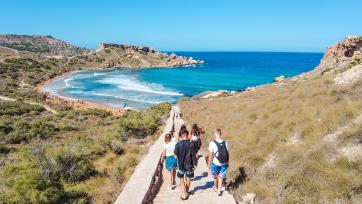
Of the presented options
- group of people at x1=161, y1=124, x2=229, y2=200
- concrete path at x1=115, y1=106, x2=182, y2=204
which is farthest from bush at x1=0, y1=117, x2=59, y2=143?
group of people at x1=161, y1=124, x2=229, y2=200

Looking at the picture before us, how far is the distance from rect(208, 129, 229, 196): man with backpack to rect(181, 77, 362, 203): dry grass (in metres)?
0.74

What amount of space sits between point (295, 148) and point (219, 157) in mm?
3016

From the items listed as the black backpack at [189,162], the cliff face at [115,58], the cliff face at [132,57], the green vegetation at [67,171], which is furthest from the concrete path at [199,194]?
the cliff face at [132,57]

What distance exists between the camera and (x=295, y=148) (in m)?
10.6

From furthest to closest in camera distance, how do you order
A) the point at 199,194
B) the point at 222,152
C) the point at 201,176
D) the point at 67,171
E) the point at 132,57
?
the point at 132,57 < the point at 67,171 < the point at 201,176 < the point at 199,194 < the point at 222,152

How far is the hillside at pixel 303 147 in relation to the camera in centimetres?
808

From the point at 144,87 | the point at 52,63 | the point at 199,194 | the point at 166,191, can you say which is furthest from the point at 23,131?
the point at 52,63

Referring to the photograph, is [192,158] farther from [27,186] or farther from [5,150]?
[5,150]

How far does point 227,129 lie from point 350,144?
7.61 metres

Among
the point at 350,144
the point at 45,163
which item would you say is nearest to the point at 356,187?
the point at 350,144

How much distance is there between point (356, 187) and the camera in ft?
24.8

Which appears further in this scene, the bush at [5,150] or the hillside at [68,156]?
the bush at [5,150]

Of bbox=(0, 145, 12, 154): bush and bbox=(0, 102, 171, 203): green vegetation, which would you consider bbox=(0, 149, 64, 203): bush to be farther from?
bbox=(0, 145, 12, 154): bush

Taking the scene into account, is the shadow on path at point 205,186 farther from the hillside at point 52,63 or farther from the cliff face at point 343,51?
the hillside at point 52,63
